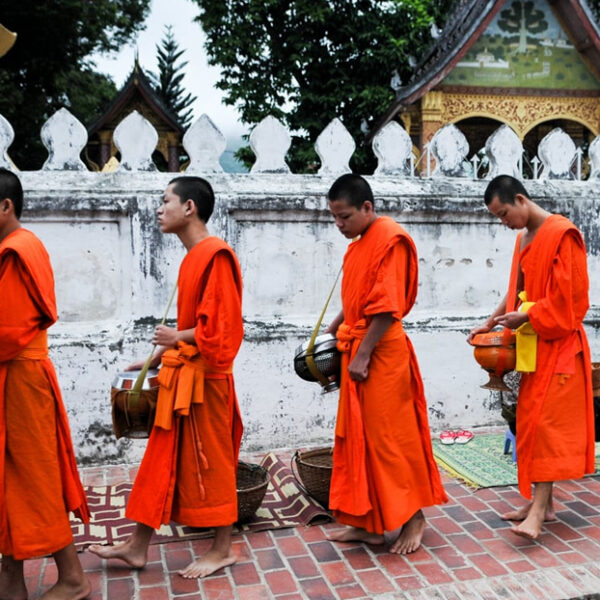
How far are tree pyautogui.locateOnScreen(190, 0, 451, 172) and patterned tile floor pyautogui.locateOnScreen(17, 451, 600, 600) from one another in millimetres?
14726

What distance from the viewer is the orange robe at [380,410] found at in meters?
3.57

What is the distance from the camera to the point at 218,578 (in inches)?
134

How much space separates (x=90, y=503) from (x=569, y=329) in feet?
9.72

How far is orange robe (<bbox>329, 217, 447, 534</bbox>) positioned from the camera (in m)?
3.57

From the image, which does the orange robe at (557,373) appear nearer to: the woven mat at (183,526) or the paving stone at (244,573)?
the woven mat at (183,526)

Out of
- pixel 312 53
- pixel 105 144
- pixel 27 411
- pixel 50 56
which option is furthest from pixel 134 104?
pixel 27 411

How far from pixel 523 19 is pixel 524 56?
0.76 m

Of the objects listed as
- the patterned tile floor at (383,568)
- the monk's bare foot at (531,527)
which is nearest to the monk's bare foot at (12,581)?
the patterned tile floor at (383,568)

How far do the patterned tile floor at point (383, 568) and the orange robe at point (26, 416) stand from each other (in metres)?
0.45

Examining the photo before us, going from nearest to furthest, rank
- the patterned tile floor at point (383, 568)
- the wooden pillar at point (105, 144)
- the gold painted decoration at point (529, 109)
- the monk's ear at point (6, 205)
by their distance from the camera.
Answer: the monk's ear at point (6, 205)
the patterned tile floor at point (383, 568)
the gold painted decoration at point (529, 109)
the wooden pillar at point (105, 144)

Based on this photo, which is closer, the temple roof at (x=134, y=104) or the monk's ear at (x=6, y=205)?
the monk's ear at (x=6, y=205)

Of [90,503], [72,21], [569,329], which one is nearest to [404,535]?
[569,329]

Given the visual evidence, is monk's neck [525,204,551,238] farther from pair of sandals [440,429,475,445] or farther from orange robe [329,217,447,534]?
pair of sandals [440,429,475,445]

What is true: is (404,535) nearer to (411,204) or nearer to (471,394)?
(471,394)
